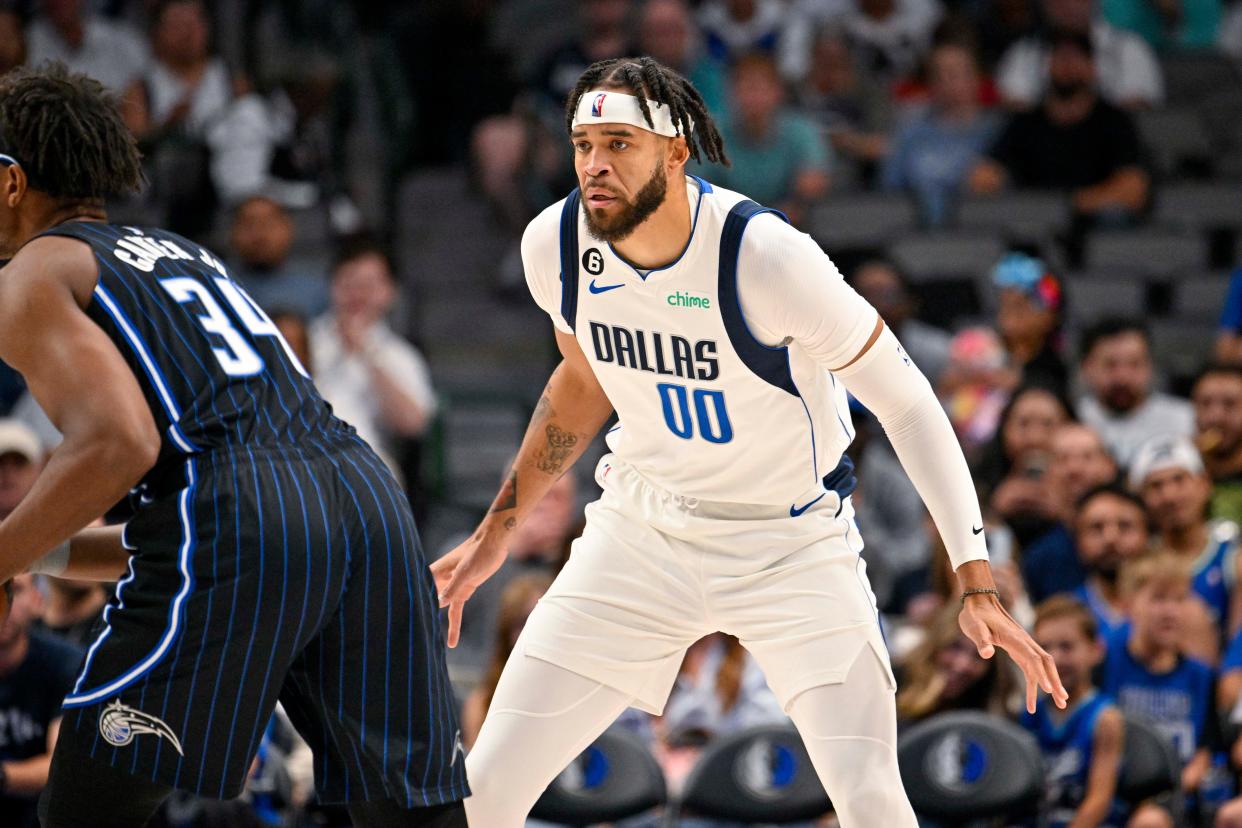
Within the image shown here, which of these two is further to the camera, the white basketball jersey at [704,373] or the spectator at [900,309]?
the spectator at [900,309]

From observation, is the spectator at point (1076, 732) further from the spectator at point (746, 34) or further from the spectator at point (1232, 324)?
the spectator at point (746, 34)

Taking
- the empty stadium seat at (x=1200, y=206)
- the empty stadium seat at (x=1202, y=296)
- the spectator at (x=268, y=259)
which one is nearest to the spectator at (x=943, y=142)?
the empty stadium seat at (x=1200, y=206)

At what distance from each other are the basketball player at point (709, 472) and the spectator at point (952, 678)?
8.79 feet

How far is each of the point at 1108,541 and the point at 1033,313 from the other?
159 cm

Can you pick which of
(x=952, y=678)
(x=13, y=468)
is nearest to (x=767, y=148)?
(x=952, y=678)

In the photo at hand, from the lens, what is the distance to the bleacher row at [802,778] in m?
6.29

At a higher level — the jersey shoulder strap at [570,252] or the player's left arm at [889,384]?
the jersey shoulder strap at [570,252]

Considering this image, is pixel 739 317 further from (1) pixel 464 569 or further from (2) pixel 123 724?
(2) pixel 123 724

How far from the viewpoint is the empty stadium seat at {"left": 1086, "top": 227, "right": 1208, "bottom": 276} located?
34.7 ft

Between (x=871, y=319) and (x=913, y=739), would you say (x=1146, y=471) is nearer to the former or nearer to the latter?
(x=913, y=739)

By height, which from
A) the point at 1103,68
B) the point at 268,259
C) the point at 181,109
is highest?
the point at 1103,68

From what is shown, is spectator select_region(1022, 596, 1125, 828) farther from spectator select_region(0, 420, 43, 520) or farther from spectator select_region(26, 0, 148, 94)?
spectator select_region(26, 0, 148, 94)

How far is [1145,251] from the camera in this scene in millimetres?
10594

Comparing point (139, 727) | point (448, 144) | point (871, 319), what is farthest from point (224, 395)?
point (448, 144)
